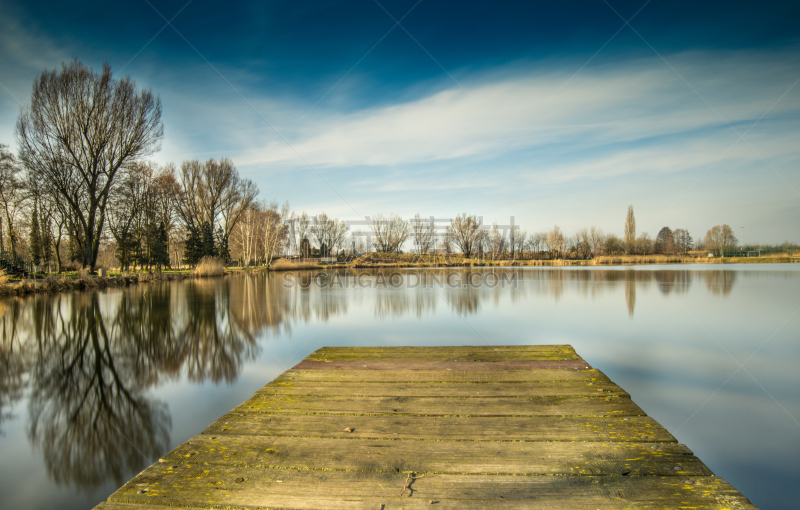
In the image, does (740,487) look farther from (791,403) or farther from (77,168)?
(77,168)

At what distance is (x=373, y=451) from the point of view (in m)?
2.13

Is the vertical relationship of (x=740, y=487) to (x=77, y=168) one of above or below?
below

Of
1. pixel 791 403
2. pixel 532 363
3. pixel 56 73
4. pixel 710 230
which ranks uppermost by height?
pixel 56 73

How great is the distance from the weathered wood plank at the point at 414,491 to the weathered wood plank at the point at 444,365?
78.3 inches

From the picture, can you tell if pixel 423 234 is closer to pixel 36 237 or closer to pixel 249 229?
pixel 249 229

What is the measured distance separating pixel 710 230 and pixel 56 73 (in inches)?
2598

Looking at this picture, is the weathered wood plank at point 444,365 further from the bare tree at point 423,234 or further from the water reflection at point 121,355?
the bare tree at point 423,234

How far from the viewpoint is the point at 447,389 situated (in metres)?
3.21

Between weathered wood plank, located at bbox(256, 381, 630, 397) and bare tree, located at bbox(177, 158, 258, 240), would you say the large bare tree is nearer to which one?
bare tree, located at bbox(177, 158, 258, 240)

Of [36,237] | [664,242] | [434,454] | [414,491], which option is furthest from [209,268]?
[664,242]

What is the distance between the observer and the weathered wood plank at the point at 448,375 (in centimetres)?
347

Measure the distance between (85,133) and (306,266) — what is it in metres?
26.6

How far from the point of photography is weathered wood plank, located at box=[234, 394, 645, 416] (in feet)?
8.82

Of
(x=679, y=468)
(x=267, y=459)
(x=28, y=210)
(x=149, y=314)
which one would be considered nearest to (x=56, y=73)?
(x=28, y=210)
